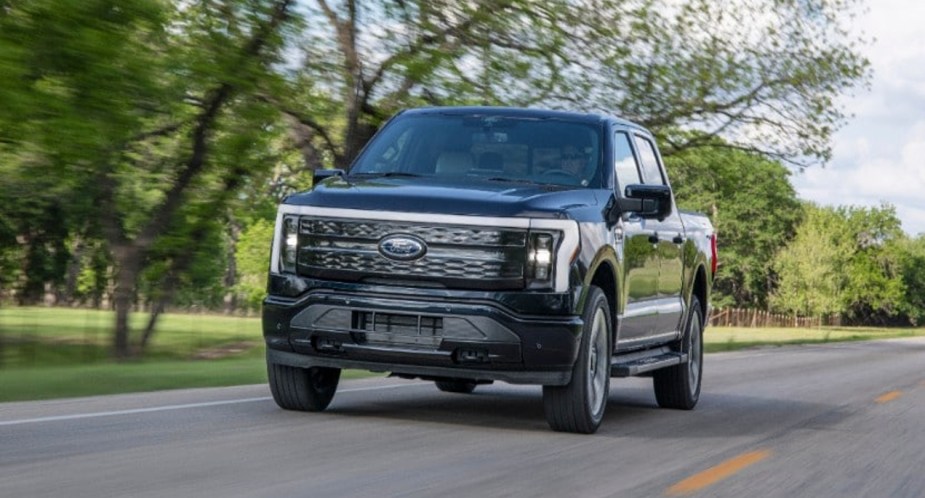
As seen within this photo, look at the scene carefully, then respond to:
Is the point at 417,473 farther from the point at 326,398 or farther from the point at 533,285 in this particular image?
the point at 326,398

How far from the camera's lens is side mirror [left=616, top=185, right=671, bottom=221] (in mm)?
11242

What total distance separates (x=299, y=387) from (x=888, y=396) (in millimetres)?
8062

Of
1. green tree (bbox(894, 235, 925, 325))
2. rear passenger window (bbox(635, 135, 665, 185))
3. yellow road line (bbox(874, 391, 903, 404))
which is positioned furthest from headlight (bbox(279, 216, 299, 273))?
green tree (bbox(894, 235, 925, 325))

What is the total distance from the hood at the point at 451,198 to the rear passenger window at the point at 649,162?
6.78 feet

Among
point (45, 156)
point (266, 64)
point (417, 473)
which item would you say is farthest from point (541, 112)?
point (266, 64)

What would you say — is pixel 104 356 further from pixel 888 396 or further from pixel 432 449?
pixel 432 449

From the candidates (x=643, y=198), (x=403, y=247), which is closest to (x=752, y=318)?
(x=643, y=198)

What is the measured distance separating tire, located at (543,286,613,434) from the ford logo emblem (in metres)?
1.13

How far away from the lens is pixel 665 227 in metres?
12.8

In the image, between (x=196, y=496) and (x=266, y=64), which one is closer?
(x=196, y=496)

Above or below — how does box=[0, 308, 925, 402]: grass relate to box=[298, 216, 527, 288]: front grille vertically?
below

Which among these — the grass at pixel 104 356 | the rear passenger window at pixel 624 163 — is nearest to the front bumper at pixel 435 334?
the rear passenger window at pixel 624 163

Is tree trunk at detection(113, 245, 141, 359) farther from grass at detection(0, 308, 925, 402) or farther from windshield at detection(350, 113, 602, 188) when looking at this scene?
windshield at detection(350, 113, 602, 188)

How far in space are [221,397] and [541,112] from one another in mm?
3137
